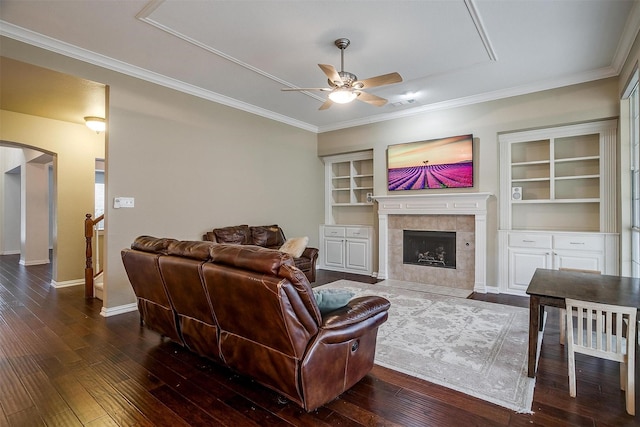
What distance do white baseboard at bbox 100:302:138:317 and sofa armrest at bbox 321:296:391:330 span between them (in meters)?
3.20

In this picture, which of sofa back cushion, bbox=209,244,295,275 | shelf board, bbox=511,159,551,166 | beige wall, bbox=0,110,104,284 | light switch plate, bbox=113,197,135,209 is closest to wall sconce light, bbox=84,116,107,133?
beige wall, bbox=0,110,104,284

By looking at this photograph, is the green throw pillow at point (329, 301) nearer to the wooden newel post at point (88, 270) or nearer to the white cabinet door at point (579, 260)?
the white cabinet door at point (579, 260)

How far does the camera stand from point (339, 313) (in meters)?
2.14

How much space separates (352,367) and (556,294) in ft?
5.07

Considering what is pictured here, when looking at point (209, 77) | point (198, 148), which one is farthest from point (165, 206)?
point (209, 77)

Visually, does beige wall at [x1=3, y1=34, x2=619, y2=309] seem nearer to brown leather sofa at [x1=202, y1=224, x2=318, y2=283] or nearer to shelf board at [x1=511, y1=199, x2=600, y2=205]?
brown leather sofa at [x1=202, y1=224, x2=318, y2=283]

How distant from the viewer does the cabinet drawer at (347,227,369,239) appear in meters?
6.52

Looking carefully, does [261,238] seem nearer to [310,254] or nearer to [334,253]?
[310,254]

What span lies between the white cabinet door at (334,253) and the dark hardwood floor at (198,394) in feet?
13.5

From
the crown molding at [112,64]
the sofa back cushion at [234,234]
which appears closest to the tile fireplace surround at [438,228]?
the sofa back cushion at [234,234]

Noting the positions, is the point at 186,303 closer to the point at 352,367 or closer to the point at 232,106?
the point at 352,367

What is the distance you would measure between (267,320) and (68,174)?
563 cm

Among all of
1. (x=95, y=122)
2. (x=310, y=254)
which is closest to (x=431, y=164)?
(x=310, y=254)

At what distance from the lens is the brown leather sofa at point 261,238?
494 cm
